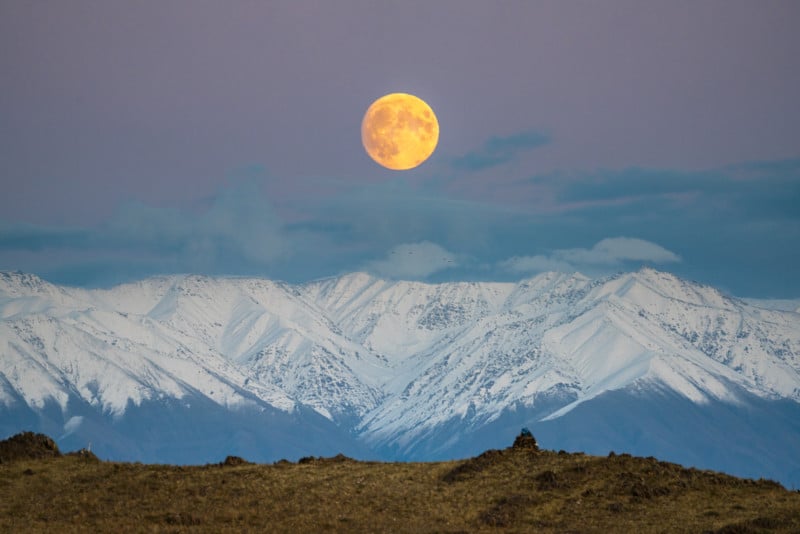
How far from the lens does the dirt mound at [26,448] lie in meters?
103

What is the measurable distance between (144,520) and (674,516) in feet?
113

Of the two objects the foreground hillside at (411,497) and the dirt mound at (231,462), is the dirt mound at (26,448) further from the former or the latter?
the dirt mound at (231,462)

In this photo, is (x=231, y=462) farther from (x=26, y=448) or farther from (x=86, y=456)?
(x=26, y=448)

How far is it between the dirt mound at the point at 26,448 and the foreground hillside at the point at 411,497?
8081mm

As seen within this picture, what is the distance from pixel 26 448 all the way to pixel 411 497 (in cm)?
3994

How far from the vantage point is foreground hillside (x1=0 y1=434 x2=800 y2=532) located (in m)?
76.4

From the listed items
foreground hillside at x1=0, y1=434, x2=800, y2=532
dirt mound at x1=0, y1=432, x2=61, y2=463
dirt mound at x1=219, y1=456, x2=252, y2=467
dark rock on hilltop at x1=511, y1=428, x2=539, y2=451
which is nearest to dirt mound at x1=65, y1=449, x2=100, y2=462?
dirt mound at x1=0, y1=432, x2=61, y2=463

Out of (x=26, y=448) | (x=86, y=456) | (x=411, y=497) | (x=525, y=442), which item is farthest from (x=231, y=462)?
(x=525, y=442)

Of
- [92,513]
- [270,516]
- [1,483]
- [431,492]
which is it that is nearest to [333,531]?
[270,516]

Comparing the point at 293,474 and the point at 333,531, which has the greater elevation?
the point at 293,474

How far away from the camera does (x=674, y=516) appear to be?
76.2m

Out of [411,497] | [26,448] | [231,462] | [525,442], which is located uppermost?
[26,448]

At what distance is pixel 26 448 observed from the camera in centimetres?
10469

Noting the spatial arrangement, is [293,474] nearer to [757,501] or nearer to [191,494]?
[191,494]
